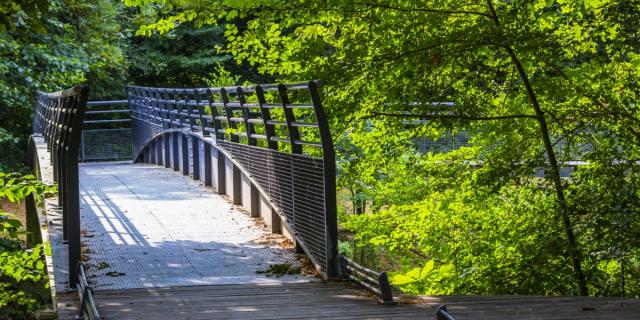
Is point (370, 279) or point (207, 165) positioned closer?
point (370, 279)

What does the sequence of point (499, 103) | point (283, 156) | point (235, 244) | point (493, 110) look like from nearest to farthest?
point (283, 156), point (235, 244), point (499, 103), point (493, 110)

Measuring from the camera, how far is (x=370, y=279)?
7.44 metres

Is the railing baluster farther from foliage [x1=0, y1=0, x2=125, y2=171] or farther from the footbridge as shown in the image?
foliage [x1=0, y1=0, x2=125, y2=171]

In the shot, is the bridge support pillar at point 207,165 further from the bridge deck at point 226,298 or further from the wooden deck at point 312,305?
the wooden deck at point 312,305

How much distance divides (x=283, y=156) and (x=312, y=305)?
121 inches

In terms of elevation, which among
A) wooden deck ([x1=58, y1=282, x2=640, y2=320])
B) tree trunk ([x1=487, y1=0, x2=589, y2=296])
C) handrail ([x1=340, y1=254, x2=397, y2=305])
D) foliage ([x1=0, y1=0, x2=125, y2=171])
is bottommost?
wooden deck ([x1=58, y1=282, x2=640, y2=320])

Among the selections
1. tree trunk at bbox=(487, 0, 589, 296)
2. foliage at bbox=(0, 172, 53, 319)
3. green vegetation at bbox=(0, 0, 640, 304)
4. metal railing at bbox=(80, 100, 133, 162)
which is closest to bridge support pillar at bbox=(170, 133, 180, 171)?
green vegetation at bbox=(0, 0, 640, 304)

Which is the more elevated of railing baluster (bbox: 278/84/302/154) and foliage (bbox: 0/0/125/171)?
foliage (bbox: 0/0/125/171)

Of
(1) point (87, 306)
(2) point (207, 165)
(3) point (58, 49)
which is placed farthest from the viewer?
(3) point (58, 49)

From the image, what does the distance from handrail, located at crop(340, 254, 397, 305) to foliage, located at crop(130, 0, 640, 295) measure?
27.4 inches

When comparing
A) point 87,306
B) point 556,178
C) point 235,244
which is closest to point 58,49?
point 235,244

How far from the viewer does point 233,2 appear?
28.1 feet

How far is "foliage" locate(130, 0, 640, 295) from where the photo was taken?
29.4ft

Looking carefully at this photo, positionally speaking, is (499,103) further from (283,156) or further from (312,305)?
(312,305)
